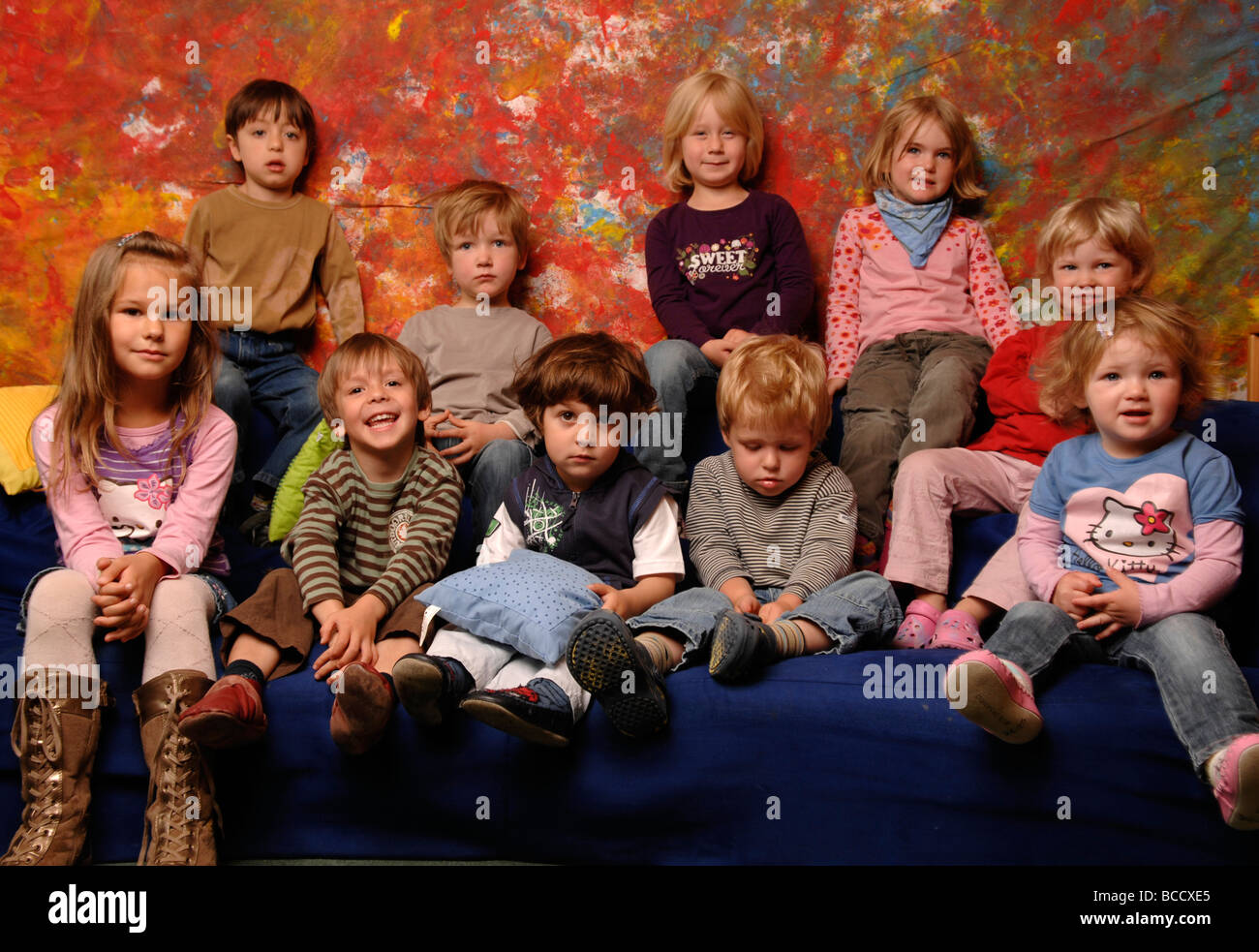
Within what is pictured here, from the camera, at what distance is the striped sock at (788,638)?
2.04 m

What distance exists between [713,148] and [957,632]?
1.59 meters

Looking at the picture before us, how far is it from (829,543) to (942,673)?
19.8 inches

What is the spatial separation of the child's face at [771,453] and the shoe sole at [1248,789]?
105 cm

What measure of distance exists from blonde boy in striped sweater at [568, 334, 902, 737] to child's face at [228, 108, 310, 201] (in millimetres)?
1601

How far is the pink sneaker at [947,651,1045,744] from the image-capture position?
1.74 meters

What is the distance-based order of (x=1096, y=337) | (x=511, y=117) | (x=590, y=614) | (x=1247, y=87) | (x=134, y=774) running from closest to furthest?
(x=590, y=614) → (x=134, y=774) → (x=1096, y=337) → (x=1247, y=87) → (x=511, y=117)

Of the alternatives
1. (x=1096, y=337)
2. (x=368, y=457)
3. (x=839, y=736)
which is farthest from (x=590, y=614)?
(x=1096, y=337)

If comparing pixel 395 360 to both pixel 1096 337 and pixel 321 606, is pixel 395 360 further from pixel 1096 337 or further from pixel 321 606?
pixel 1096 337

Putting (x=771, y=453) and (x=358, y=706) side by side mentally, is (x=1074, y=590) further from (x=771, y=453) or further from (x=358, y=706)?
(x=358, y=706)

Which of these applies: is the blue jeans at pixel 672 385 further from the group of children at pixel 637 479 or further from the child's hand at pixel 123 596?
the child's hand at pixel 123 596

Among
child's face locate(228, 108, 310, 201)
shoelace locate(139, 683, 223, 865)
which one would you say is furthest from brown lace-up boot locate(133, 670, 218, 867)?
child's face locate(228, 108, 310, 201)

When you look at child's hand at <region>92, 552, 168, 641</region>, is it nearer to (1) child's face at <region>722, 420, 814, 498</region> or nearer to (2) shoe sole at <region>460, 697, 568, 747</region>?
(2) shoe sole at <region>460, 697, 568, 747</region>

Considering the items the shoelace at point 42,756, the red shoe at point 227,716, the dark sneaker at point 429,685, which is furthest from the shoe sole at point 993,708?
the shoelace at point 42,756
